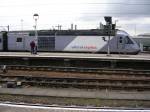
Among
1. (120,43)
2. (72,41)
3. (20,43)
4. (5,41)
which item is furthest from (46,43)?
(120,43)

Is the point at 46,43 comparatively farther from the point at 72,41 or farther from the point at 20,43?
the point at 20,43

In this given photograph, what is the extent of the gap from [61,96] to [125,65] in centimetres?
A: 1252

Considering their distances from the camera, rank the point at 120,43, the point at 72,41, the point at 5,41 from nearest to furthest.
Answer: the point at 120,43 → the point at 72,41 → the point at 5,41

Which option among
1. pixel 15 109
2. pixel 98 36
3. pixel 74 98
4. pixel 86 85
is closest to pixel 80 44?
pixel 98 36

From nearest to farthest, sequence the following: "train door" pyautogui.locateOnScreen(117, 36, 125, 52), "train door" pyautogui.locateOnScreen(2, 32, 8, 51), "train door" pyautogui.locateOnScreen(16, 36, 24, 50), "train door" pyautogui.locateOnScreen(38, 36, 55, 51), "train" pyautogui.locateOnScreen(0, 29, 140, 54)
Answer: "train door" pyautogui.locateOnScreen(117, 36, 125, 52) < "train" pyautogui.locateOnScreen(0, 29, 140, 54) < "train door" pyautogui.locateOnScreen(38, 36, 55, 51) < "train door" pyautogui.locateOnScreen(16, 36, 24, 50) < "train door" pyautogui.locateOnScreen(2, 32, 8, 51)

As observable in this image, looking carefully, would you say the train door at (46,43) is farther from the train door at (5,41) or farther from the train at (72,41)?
the train door at (5,41)

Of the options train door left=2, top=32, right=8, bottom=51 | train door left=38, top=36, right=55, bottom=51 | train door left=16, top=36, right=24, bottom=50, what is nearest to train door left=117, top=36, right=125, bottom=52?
train door left=38, top=36, right=55, bottom=51

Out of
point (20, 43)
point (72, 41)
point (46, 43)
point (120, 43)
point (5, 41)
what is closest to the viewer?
point (120, 43)

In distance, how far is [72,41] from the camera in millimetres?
40250

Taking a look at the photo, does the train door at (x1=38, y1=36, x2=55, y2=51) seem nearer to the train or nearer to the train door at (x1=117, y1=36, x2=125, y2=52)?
the train

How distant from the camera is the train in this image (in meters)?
38.3

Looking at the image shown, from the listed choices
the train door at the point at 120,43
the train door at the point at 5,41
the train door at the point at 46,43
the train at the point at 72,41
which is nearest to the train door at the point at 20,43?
the train at the point at 72,41

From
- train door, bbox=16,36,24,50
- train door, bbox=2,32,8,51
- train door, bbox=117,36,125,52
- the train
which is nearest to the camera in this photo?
train door, bbox=117,36,125,52

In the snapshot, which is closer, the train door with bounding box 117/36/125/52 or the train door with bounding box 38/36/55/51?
the train door with bounding box 117/36/125/52
